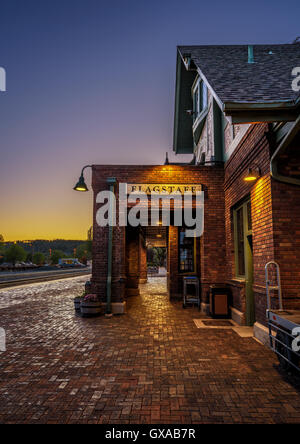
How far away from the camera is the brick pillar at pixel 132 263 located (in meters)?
14.0

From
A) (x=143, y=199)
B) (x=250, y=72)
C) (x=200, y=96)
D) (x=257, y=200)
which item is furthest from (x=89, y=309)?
(x=200, y=96)

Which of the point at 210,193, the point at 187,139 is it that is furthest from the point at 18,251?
the point at 210,193

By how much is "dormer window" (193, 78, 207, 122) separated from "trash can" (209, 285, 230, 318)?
7.87 metres

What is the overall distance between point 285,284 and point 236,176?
372 centimetres

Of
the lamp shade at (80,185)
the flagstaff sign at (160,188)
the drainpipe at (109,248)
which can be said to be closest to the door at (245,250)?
the flagstaff sign at (160,188)

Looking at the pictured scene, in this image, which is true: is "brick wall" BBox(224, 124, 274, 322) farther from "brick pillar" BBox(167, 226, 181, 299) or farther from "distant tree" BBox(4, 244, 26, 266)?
"distant tree" BBox(4, 244, 26, 266)

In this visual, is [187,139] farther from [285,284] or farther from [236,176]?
[285,284]

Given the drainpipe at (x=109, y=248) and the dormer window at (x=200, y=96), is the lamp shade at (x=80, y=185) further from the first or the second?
the dormer window at (x=200, y=96)

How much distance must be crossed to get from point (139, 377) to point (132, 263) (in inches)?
430

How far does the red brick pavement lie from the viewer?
10.1ft

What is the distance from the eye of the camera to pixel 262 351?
5.14m

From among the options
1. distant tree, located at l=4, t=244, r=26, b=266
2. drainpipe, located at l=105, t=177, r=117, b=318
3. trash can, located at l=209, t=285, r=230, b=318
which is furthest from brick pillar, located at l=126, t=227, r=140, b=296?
distant tree, located at l=4, t=244, r=26, b=266

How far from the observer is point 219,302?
8094mm

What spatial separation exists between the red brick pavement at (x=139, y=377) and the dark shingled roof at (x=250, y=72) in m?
4.14
